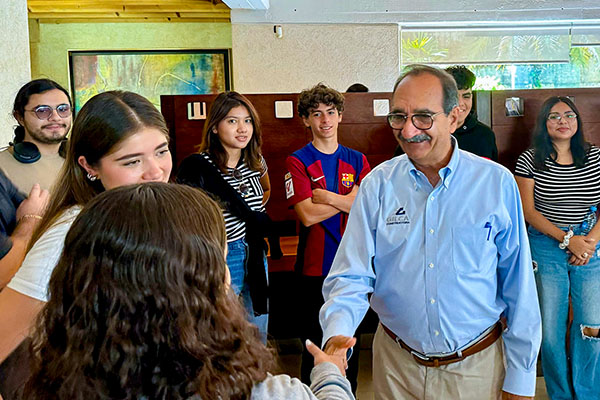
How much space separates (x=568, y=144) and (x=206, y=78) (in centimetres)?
590

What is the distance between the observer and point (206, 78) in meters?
8.09

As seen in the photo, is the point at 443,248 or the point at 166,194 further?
the point at 443,248

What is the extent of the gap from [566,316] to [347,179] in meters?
1.45

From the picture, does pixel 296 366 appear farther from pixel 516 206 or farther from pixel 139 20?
pixel 139 20

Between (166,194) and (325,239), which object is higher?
(166,194)

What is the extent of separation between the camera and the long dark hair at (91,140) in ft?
4.88

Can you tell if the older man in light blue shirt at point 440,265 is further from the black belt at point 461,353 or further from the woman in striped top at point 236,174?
the woman in striped top at point 236,174

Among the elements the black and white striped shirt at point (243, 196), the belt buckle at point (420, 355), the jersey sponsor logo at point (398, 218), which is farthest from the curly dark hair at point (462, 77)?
the belt buckle at point (420, 355)

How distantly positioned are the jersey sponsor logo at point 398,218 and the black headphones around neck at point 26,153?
159cm

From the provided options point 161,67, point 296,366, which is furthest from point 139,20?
point 296,366

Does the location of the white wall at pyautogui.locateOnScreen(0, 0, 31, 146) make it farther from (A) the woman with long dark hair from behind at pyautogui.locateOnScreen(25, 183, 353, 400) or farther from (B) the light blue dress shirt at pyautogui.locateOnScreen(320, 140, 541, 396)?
(A) the woman with long dark hair from behind at pyautogui.locateOnScreen(25, 183, 353, 400)

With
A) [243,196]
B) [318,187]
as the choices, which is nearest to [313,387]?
[243,196]

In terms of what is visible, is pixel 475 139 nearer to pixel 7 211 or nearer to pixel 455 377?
pixel 455 377

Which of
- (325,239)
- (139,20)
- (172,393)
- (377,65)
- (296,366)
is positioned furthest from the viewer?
(139,20)
